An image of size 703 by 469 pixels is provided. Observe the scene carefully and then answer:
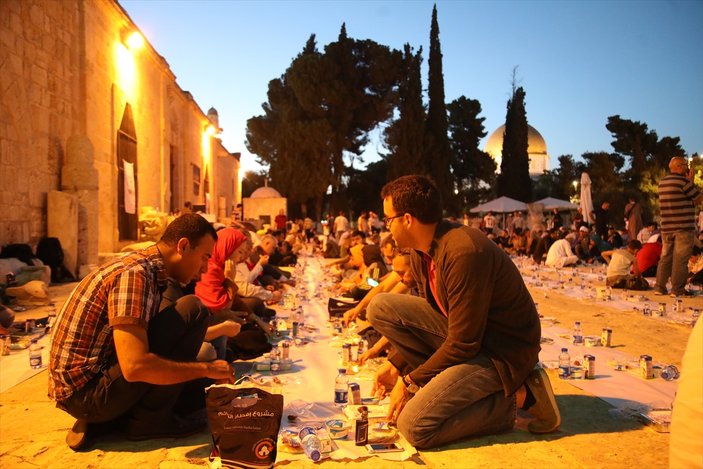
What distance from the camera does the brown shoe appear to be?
120 inches

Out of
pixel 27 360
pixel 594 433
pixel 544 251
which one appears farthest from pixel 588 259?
pixel 27 360

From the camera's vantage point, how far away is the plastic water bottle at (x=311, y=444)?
2951 mm

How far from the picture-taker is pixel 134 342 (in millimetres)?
2633

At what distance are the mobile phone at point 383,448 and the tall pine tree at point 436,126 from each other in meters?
34.6

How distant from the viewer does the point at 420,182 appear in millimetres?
3254

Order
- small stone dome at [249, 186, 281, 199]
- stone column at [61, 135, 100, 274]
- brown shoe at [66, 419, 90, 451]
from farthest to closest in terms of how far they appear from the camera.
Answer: small stone dome at [249, 186, 281, 199] → stone column at [61, 135, 100, 274] → brown shoe at [66, 419, 90, 451]

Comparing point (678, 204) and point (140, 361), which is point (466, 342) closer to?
point (140, 361)

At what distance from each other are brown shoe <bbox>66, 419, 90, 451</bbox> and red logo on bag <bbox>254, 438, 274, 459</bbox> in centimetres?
108

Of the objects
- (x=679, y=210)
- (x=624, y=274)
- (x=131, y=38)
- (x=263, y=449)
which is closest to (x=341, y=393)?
(x=263, y=449)

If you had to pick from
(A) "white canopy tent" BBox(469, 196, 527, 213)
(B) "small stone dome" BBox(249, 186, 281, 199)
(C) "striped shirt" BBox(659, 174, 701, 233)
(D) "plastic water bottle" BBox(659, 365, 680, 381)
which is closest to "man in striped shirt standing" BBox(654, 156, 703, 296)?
(C) "striped shirt" BBox(659, 174, 701, 233)

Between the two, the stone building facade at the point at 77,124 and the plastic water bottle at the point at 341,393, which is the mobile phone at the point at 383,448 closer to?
the plastic water bottle at the point at 341,393

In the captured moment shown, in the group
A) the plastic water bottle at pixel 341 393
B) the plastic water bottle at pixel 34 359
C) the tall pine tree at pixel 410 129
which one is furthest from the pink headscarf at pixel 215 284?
the tall pine tree at pixel 410 129

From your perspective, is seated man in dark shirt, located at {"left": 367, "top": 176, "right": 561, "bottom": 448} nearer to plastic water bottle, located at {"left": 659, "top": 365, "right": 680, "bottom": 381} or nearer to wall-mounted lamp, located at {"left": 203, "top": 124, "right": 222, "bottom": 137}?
plastic water bottle, located at {"left": 659, "top": 365, "right": 680, "bottom": 381}

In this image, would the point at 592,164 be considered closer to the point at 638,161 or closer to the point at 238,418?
the point at 638,161
